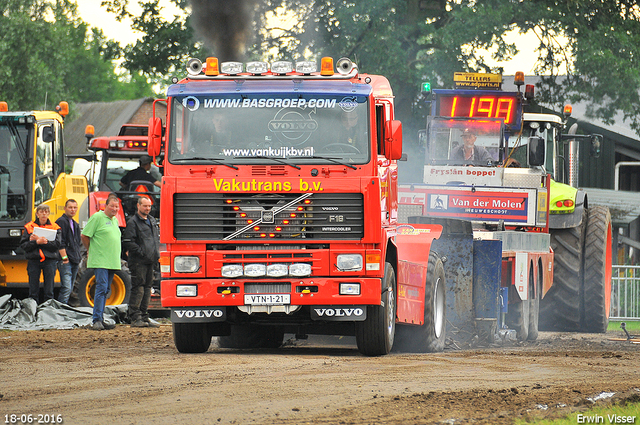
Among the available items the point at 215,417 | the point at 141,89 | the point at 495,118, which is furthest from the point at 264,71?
the point at 141,89

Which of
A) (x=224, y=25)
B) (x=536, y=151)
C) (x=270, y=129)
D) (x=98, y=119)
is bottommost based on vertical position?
(x=270, y=129)

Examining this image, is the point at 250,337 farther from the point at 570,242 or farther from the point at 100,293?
the point at 570,242

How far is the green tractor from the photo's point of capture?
54.1 feet

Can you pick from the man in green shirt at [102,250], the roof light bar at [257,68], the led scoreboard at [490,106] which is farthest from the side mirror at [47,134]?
the roof light bar at [257,68]

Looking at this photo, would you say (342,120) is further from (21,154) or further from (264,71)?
(21,154)

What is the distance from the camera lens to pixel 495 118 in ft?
52.3

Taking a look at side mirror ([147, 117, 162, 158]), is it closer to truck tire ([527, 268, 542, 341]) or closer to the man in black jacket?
the man in black jacket

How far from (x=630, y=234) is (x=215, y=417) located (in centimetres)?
3347

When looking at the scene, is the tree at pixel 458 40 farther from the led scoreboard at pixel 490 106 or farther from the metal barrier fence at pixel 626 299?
the led scoreboard at pixel 490 106

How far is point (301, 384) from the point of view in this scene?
7992mm

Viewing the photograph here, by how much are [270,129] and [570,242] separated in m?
8.18

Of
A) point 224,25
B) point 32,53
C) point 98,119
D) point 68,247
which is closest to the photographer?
point 68,247

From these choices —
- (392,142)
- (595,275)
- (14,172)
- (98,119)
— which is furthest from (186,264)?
(98,119)

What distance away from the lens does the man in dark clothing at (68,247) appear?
1619 cm
